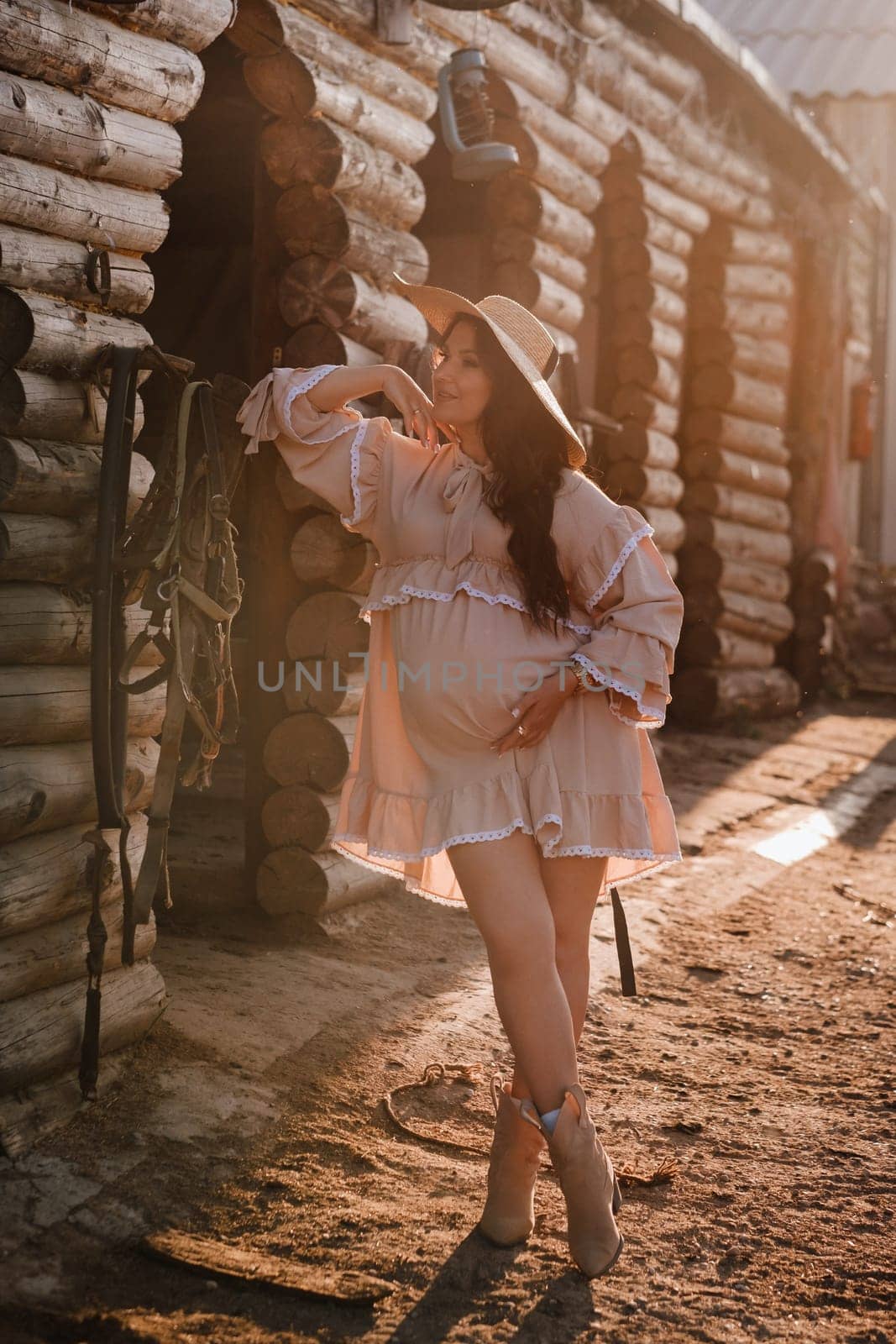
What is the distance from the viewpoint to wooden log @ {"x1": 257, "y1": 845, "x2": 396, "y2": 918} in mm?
4848

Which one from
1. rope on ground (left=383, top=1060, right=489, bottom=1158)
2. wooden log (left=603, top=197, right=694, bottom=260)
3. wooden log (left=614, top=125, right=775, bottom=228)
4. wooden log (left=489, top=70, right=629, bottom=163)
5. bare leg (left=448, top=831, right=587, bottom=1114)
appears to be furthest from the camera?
wooden log (left=603, top=197, right=694, bottom=260)

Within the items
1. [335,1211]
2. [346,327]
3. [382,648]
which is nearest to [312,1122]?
[335,1211]

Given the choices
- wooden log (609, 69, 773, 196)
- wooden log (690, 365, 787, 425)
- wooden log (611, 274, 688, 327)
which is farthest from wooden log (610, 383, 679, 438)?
wooden log (609, 69, 773, 196)

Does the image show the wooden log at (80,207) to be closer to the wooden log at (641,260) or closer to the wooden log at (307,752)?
the wooden log at (307,752)

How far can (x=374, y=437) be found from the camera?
3.03 metres

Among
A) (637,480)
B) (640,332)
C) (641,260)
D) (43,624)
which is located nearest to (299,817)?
(43,624)

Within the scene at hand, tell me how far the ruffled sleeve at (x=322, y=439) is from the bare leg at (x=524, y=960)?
0.89 meters

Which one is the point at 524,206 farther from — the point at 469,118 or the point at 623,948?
the point at 623,948

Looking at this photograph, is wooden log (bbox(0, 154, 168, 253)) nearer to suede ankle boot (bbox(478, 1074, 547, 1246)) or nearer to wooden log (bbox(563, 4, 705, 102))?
suede ankle boot (bbox(478, 1074, 547, 1246))

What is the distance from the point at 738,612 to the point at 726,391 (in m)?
1.78

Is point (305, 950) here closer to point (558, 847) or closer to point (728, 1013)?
point (728, 1013)

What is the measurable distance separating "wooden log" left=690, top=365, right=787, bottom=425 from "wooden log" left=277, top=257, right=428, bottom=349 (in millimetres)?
5800

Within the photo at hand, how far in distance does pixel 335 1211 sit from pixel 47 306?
2281 millimetres

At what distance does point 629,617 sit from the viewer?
9.32 feet
